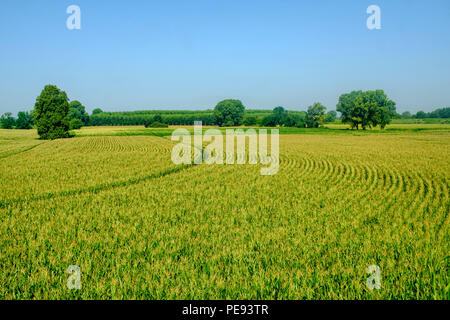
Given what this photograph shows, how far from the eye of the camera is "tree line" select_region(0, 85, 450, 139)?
5184 centimetres

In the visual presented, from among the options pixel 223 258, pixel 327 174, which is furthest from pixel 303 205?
pixel 327 174

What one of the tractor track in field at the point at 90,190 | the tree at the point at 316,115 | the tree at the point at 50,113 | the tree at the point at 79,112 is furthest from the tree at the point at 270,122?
the tractor track in field at the point at 90,190

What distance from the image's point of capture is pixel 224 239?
673 centimetres

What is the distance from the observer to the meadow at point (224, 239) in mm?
4551

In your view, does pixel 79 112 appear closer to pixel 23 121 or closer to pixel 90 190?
pixel 23 121

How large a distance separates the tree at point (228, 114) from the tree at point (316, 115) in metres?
30.0

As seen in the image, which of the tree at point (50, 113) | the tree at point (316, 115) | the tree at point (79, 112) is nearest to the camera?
the tree at point (50, 113)

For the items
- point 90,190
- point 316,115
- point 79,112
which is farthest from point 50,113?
point 316,115

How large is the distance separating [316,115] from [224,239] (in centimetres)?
10510

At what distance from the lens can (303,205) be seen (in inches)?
396

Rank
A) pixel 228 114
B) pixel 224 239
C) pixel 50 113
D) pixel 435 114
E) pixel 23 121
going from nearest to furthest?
pixel 224 239
pixel 50 113
pixel 23 121
pixel 228 114
pixel 435 114

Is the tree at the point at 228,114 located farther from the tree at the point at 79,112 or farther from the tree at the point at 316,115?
the tree at the point at 79,112

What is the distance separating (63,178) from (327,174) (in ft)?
51.8

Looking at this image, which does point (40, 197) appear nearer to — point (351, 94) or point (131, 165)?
point (131, 165)
